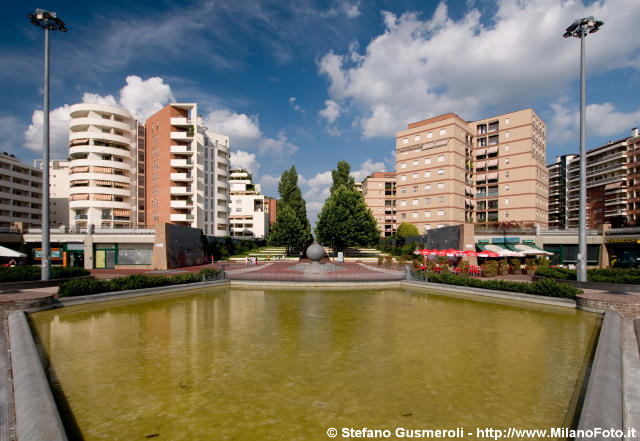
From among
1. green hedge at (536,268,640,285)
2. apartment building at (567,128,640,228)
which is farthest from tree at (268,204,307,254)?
apartment building at (567,128,640,228)

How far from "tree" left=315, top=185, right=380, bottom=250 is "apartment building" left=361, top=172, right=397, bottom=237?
1510 inches

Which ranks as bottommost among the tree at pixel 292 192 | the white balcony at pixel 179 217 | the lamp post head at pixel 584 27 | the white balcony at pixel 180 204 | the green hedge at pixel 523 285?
the green hedge at pixel 523 285

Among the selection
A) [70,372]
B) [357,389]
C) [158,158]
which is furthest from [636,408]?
[158,158]

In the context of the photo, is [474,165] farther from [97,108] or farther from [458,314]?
[97,108]

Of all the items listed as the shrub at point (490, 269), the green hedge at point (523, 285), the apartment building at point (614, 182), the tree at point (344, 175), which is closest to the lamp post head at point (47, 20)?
the green hedge at point (523, 285)

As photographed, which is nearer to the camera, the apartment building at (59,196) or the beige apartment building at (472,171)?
the beige apartment building at (472,171)

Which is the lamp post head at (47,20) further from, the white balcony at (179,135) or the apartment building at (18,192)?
the apartment building at (18,192)

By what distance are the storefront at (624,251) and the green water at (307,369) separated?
22477 mm

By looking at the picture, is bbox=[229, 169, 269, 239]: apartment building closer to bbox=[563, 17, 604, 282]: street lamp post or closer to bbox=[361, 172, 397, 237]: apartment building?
bbox=[361, 172, 397, 237]: apartment building

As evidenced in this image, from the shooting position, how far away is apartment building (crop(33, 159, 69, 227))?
233 feet

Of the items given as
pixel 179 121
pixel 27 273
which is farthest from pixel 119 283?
pixel 179 121

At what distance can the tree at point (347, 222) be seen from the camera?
1893 inches

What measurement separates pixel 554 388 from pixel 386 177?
86858 mm

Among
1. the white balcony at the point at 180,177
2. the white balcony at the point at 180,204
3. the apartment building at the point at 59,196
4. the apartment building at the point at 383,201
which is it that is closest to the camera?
the white balcony at the point at 180,177
